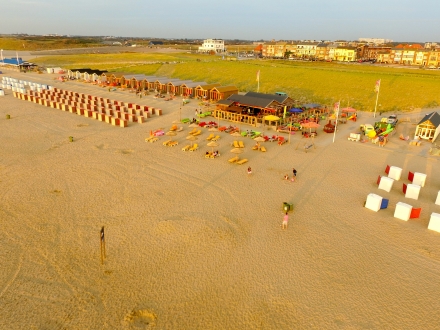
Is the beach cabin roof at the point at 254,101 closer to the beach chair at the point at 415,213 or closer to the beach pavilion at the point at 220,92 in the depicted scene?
the beach pavilion at the point at 220,92

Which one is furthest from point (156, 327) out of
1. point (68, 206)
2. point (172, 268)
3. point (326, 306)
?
point (68, 206)

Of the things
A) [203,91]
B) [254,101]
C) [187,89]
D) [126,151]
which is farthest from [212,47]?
[126,151]

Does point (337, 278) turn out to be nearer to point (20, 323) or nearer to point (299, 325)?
point (299, 325)

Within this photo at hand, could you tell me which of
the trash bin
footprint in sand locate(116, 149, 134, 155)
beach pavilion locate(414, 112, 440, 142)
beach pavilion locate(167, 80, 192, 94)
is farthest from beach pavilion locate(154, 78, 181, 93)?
the trash bin

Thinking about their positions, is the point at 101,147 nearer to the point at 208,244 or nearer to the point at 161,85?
the point at 208,244

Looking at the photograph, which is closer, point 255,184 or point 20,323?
point 20,323

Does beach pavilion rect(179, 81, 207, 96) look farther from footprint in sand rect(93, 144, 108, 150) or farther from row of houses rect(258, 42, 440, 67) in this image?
row of houses rect(258, 42, 440, 67)
